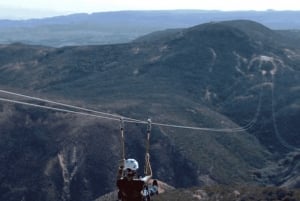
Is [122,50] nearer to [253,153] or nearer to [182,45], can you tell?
[182,45]

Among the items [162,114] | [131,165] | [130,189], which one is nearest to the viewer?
[131,165]

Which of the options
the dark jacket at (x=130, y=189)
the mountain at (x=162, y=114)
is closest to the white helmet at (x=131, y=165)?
the dark jacket at (x=130, y=189)

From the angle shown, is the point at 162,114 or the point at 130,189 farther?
the point at 162,114

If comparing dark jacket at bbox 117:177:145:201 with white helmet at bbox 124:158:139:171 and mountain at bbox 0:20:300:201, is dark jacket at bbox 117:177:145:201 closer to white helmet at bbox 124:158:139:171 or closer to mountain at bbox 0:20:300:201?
white helmet at bbox 124:158:139:171

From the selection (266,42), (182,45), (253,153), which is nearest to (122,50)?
(182,45)

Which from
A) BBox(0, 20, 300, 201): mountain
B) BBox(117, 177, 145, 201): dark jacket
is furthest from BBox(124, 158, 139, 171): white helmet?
BBox(0, 20, 300, 201): mountain

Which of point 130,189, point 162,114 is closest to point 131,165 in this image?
point 130,189

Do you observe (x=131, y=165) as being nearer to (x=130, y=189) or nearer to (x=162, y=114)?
(x=130, y=189)

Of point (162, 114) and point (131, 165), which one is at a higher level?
point (131, 165)

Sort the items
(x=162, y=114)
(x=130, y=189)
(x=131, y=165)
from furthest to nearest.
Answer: (x=162, y=114), (x=130, y=189), (x=131, y=165)
